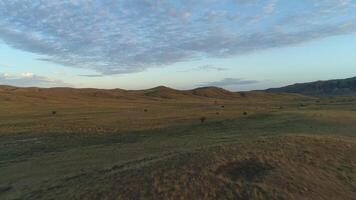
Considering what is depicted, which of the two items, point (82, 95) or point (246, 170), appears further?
point (82, 95)

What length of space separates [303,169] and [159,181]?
7055 mm

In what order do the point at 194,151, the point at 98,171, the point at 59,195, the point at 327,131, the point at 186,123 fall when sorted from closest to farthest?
the point at 59,195
the point at 98,171
the point at 194,151
the point at 327,131
the point at 186,123

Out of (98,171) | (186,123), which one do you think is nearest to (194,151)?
(98,171)

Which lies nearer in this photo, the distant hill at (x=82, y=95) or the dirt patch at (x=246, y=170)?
the dirt patch at (x=246, y=170)

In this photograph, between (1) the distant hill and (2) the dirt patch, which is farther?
(1) the distant hill

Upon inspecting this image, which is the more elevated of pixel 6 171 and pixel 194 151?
pixel 194 151

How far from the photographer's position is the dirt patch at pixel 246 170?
1752cm

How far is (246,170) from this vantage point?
60.4 feet

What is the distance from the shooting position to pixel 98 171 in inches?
785

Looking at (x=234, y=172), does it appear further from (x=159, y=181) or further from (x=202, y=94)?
(x=202, y=94)

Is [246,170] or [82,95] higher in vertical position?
[246,170]

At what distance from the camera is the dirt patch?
17.5 metres

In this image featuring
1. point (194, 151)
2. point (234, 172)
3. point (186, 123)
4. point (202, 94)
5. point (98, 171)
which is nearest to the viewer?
point (234, 172)

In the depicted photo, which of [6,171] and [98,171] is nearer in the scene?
[98,171]
